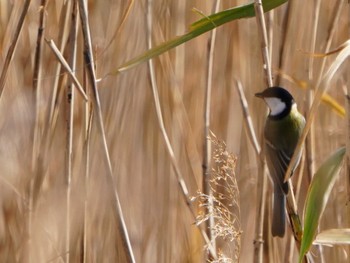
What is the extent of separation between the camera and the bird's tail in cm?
141

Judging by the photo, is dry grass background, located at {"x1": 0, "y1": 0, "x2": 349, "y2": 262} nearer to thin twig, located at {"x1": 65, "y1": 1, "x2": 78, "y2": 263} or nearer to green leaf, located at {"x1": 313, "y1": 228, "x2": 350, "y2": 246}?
thin twig, located at {"x1": 65, "y1": 1, "x2": 78, "y2": 263}

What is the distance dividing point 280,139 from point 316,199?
0.66 m

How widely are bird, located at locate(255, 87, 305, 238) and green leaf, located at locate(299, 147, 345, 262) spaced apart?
12.2 inches

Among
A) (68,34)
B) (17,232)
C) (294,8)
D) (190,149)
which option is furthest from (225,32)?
(17,232)


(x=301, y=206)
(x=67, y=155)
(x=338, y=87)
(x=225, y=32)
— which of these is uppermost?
(x=225, y=32)

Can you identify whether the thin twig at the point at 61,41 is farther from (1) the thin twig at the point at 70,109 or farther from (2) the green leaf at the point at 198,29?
(2) the green leaf at the point at 198,29

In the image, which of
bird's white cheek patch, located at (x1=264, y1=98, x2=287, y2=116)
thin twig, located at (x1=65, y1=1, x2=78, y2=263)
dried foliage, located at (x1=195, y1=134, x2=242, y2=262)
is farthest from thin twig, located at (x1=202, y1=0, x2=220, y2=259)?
thin twig, located at (x1=65, y1=1, x2=78, y2=263)

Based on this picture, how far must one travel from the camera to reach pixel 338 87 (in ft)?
6.01

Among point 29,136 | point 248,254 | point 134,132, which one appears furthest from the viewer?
point 248,254

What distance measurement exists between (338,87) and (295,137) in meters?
0.24

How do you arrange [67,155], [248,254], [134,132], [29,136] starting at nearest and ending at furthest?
[67,155], [29,136], [134,132], [248,254]

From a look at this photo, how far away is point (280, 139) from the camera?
1646 mm

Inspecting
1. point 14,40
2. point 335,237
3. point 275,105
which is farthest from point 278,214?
point 14,40

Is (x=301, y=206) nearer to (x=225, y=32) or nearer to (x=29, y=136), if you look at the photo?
(x=225, y=32)
